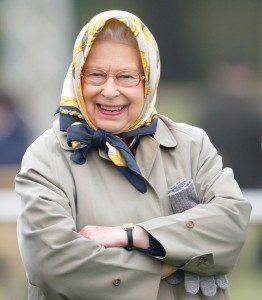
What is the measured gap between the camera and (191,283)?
387 cm

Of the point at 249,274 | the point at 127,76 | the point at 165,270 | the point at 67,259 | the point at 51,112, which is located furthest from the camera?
the point at 51,112

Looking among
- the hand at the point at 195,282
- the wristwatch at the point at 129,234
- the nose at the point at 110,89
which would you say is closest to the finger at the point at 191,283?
the hand at the point at 195,282

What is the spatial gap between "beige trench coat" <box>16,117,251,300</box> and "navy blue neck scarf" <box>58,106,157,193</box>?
3 cm

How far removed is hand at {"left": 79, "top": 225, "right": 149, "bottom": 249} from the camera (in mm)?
3789

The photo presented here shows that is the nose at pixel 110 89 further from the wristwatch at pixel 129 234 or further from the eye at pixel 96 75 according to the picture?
the wristwatch at pixel 129 234

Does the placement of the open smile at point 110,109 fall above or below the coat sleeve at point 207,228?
above

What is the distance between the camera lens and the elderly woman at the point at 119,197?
375cm

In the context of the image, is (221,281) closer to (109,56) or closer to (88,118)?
(88,118)

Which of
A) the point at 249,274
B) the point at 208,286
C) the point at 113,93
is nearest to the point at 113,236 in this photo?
→ the point at 208,286

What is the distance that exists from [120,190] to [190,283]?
0.41 meters

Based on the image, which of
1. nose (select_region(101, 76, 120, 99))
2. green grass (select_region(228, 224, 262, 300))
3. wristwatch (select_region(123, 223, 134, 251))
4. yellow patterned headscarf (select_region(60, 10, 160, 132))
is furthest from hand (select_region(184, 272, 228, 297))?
green grass (select_region(228, 224, 262, 300))

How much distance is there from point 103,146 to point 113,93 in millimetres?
194

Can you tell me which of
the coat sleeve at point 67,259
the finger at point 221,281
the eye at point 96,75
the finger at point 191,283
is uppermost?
the eye at point 96,75

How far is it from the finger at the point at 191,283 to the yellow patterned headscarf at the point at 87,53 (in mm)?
577
